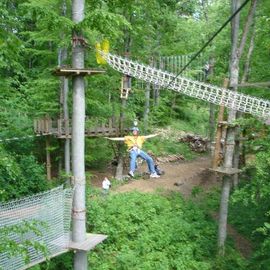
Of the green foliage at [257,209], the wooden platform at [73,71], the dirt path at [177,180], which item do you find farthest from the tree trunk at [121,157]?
the wooden platform at [73,71]

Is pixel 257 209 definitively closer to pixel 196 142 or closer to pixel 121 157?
pixel 121 157

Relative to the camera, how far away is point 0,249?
2404mm

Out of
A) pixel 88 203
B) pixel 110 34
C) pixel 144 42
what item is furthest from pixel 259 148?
pixel 144 42

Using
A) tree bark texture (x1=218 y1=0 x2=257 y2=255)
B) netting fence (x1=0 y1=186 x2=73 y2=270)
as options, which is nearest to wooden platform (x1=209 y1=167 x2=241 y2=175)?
tree bark texture (x1=218 y1=0 x2=257 y2=255)

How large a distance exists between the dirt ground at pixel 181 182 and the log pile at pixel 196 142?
2.06 metres

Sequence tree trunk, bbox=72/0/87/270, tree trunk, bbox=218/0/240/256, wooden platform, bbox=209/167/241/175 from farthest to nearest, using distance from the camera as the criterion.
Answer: tree trunk, bbox=218/0/240/256 < wooden platform, bbox=209/167/241/175 < tree trunk, bbox=72/0/87/270

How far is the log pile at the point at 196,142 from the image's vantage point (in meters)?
16.0

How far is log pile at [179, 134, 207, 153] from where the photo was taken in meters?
16.0

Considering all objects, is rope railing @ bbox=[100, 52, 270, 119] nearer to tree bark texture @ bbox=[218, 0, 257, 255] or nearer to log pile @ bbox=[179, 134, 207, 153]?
tree bark texture @ bbox=[218, 0, 257, 255]

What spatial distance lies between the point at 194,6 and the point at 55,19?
47.1 feet

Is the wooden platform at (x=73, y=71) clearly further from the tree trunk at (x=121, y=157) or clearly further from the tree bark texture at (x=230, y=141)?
the tree trunk at (x=121, y=157)

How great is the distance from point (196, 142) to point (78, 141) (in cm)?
1184

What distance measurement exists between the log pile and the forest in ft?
4.52

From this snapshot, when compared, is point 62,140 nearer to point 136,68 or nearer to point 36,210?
point 136,68
